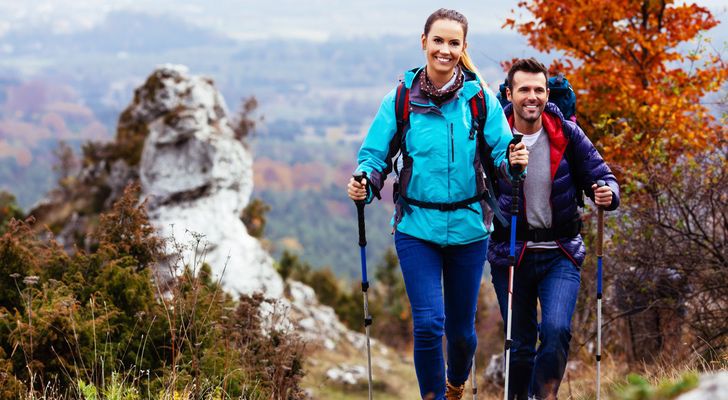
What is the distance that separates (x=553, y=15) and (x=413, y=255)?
7793 mm

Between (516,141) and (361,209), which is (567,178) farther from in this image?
(361,209)

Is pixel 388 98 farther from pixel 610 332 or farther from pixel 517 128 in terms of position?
pixel 610 332

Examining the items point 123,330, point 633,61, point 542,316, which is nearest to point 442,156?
point 542,316

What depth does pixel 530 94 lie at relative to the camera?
5070 millimetres

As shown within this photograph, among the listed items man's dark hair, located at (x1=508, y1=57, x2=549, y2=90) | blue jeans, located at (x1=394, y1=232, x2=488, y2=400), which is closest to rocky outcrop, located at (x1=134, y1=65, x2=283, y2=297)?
blue jeans, located at (x1=394, y1=232, x2=488, y2=400)

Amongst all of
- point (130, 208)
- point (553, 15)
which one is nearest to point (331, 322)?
point (553, 15)

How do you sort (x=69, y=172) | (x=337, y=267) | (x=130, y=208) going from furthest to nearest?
(x=337, y=267), (x=69, y=172), (x=130, y=208)

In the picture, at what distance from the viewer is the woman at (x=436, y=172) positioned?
15.8 ft

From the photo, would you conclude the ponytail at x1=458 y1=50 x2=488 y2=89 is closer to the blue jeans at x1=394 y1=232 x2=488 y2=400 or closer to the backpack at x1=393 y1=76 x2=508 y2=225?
the backpack at x1=393 y1=76 x2=508 y2=225

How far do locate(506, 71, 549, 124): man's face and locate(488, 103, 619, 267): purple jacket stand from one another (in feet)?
0.42

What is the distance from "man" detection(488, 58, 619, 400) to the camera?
5.01 meters

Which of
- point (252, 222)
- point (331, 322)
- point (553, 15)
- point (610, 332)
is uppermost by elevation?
point (553, 15)

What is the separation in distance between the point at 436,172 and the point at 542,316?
3.89 feet

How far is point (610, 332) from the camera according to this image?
10.1 meters
